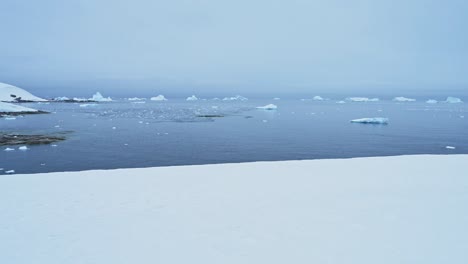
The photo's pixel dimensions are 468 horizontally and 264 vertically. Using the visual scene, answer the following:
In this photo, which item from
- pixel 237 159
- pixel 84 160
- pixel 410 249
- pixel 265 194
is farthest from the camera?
pixel 237 159

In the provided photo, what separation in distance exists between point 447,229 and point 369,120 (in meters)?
32.0

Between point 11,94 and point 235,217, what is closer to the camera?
point 235,217

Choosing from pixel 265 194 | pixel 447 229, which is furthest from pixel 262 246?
pixel 447 229

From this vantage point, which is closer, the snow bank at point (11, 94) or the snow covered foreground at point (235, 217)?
the snow covered foreground at point (235, 217)

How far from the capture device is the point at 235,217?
479 centimetres

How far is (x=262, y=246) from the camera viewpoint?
386 cm

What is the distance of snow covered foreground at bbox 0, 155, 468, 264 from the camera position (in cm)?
372

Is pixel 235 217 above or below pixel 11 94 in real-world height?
below

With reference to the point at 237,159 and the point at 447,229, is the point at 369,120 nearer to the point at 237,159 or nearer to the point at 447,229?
the point at 237,159

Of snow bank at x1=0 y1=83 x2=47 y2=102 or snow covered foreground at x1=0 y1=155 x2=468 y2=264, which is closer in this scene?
snow covered foreground at x1=0 y1=155 x2=468 y2=264

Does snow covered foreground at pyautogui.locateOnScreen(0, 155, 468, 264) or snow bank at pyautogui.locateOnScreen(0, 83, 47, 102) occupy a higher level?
snow bank at pyautogui.locateOnScreen(0, 83, 47, 102)

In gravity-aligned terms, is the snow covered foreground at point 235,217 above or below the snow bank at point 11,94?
below

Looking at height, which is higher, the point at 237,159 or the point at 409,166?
the point at 409,166

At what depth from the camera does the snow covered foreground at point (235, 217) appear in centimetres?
372
